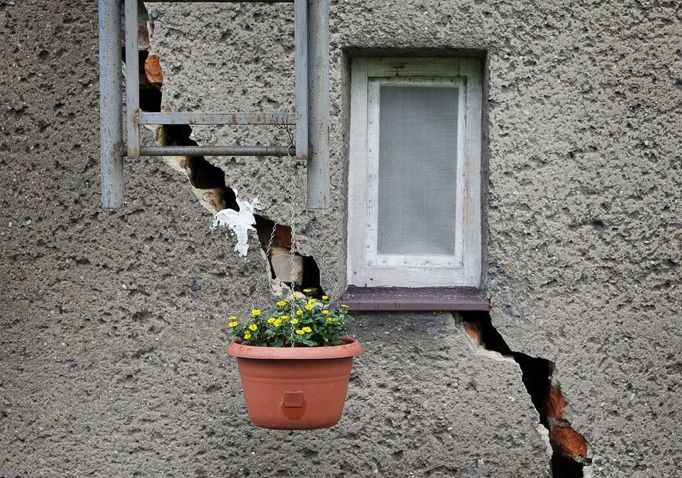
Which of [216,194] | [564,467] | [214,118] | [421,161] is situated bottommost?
[564,467]

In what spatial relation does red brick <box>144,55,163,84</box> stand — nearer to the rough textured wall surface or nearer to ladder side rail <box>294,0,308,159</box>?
the rough textured wall surface

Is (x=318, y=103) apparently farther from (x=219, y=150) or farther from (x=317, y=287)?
(x=317, y=287)

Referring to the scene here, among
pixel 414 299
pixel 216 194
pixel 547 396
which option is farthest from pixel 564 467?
pixel 216 194

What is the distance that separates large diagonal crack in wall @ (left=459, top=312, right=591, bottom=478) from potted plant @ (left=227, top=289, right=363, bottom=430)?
653 millimetres

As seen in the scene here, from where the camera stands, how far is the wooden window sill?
3.56 m

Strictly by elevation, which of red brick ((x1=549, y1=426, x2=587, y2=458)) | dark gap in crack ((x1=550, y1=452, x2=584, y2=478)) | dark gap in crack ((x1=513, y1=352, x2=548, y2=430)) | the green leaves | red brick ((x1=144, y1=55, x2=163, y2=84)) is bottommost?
dark gap in crack ((x1=550, y1=452, x2=584, y2=478))

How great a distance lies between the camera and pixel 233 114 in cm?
296

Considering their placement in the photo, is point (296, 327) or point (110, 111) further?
point (296, 327)

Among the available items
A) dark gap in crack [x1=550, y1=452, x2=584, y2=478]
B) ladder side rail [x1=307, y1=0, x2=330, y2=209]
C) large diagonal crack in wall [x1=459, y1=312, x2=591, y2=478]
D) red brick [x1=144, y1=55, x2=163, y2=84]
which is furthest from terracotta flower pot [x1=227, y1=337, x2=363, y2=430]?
A: red brick [x1=144, y1=55, x2=163, y2=84]

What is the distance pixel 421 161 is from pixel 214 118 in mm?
1028

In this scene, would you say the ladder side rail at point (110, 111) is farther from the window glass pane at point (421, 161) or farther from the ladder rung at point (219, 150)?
the window glass pane at point (421, 161)

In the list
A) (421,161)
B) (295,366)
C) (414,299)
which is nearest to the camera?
(295,366)

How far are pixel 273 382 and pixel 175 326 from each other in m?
0.65

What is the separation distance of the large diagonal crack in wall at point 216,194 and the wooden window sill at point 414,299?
0.47 feet
